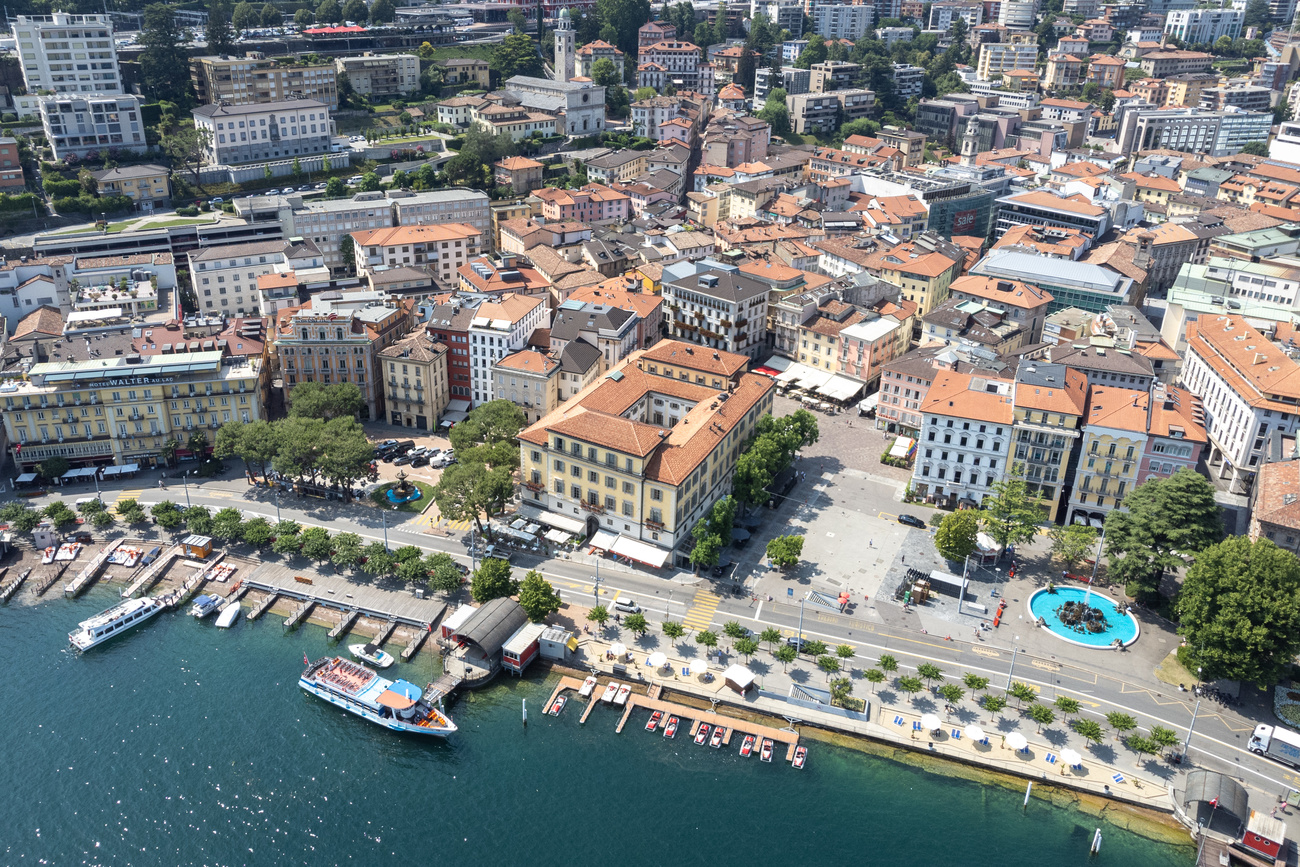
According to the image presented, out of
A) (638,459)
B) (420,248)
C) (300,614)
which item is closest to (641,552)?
(638,459)

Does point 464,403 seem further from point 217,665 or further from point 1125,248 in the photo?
point 1125,248

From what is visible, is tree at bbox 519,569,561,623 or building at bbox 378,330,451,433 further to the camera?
building at bbox 378,330,451,433

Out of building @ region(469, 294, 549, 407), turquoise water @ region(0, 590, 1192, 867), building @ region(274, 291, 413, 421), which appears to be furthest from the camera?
building @ region(469, 294, 549, 407)

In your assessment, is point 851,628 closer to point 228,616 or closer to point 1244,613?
point 1244,613

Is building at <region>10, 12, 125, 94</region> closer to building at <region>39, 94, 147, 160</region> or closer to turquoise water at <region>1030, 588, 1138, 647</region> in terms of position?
building at <region>39, 94, 147, 160</region>

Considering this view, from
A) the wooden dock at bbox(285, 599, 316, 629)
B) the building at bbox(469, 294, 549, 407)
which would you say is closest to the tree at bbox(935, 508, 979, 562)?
the building at bbox(469, 294, 549, 407)

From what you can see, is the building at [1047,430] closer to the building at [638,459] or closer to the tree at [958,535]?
the tree at [958,535]

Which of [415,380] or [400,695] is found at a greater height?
[415,380]
